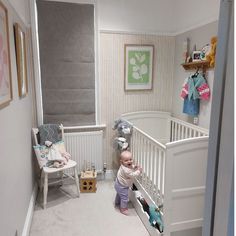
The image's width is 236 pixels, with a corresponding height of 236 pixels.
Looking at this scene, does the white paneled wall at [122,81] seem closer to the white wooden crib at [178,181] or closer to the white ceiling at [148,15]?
the white ceiling at [148,15]

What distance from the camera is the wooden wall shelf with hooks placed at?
8.48 feet

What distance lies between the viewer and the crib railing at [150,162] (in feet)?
6.64

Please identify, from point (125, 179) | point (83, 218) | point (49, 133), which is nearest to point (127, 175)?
point (125, 179)

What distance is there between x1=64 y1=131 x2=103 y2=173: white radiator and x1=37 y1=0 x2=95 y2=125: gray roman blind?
0.65ft

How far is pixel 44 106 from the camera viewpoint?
2992mm

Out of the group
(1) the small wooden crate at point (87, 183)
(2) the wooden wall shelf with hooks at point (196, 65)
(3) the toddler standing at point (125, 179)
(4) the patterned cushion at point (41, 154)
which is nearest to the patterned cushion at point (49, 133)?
(4) the patterned cushion at point (41, 154)

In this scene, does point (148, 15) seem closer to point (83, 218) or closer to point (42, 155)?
point (42, 155)

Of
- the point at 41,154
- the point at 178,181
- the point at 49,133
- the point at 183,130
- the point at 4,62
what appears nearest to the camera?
the point at 4,62

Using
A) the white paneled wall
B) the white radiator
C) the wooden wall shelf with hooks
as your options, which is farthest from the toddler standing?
the wooden wall shelf with hooks

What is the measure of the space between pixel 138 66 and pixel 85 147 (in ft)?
4.51

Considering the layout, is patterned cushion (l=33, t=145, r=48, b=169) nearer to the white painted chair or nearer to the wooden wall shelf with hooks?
the white painted chair

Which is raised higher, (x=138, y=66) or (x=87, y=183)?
(x=138, y=66)

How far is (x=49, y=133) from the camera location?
2.88 m

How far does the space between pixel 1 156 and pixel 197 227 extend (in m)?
1.68
